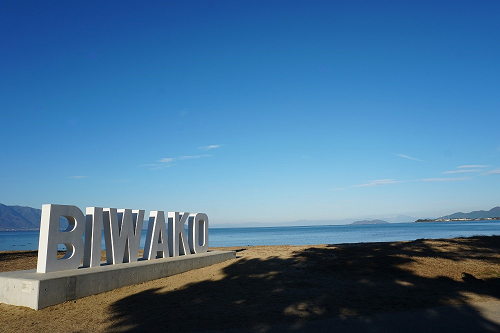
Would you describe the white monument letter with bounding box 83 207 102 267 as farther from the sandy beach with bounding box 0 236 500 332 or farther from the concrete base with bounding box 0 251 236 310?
the sandy beach with bounding box 0 236 500 332

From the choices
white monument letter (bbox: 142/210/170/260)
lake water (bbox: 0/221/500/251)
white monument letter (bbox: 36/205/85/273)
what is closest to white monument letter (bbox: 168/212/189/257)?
white monument letter (bbox: 142/210/170/260)

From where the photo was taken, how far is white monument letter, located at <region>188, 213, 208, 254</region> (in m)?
15.4

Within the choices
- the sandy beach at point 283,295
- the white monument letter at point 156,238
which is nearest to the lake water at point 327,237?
the white monument letter at point 156,238

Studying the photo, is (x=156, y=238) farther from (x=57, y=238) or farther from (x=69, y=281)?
(x=69, y=281)

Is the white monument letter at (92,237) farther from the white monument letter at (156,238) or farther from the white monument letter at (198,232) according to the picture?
the white monument letter at (198,232)

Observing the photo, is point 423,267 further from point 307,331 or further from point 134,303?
point 134,303

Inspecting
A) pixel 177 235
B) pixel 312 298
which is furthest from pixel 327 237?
pixel 312 298

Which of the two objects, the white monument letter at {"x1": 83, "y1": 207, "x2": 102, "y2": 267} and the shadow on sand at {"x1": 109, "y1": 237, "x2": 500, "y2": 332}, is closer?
the shadow on sand at {"x1": 109, "y1": 237, "x2": 500, "y2": 332}

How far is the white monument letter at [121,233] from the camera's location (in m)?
11.0

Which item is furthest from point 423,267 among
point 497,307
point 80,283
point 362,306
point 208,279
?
point 80,283

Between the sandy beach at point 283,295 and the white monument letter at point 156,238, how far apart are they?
130cm

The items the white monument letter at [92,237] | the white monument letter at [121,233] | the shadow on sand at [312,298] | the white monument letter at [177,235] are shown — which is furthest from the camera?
the white monument letter at [177,235]

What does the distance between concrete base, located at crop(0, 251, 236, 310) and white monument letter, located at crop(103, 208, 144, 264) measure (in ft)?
1.31

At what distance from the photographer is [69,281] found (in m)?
8.66
